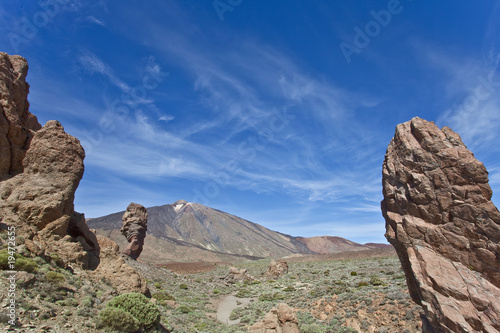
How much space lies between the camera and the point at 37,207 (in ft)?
46.8

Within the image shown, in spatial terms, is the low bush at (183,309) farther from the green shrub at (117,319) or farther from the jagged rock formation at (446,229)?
the jagged rock formation at (446,229)

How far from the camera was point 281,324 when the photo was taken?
57.0ft

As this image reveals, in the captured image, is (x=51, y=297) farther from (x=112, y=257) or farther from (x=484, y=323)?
(x=484, y=323)

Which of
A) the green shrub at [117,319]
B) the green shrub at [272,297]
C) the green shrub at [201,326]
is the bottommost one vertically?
the green shrub at [201,326]

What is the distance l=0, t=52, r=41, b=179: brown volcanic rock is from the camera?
1576cm

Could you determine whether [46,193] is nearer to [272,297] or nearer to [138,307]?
[138,307]

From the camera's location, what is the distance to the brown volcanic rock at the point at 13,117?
51.7 ft

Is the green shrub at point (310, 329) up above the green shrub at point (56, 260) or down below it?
below

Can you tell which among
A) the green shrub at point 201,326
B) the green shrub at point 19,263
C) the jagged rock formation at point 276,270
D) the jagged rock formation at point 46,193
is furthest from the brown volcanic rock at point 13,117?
the jagged rock formation at point 276,270

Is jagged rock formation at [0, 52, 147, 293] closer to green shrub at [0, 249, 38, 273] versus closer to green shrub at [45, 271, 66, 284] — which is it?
green shrub at [0, 249, 38, 273]

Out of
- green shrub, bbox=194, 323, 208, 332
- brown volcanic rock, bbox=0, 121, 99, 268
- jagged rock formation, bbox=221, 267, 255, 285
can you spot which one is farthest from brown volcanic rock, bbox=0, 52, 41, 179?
jagged rock formation, bbox=221, 267, 255, 285

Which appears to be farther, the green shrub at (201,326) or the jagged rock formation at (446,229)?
the green shrub at (201,326)

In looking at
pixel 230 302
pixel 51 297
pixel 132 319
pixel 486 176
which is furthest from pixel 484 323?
pixel 230 302

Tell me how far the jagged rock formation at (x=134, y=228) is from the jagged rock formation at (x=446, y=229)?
150 ft
